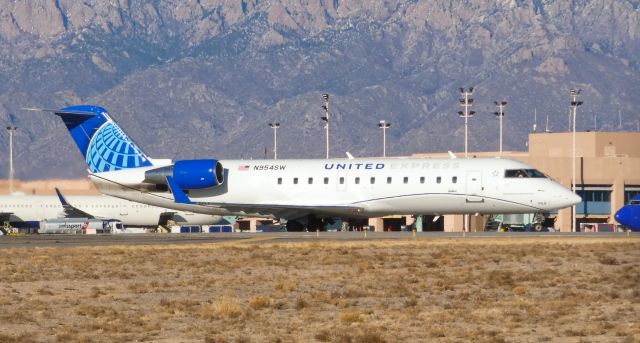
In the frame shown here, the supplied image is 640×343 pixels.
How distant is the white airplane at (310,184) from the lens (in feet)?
235

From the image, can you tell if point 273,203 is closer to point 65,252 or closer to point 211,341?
point 65,252

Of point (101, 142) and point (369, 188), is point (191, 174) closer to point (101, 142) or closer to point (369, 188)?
point (101, 142)

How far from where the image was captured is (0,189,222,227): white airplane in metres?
115

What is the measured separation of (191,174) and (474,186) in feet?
46.5

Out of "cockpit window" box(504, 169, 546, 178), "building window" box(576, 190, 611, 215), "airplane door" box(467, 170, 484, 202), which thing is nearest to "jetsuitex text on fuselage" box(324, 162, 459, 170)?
"airplane door" box(467, 170, 484, 202)

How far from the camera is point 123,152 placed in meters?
78.2

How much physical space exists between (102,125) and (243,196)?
817 cm

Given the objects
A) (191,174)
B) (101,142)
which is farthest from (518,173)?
(101,142)

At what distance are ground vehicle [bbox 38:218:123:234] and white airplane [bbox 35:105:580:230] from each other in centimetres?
2139

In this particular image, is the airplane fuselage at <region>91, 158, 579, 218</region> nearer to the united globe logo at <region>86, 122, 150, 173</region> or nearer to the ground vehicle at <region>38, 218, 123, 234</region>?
the united globe logo at <region>86, 122, 150, 173</region>

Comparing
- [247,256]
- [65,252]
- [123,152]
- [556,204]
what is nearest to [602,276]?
[247,256]

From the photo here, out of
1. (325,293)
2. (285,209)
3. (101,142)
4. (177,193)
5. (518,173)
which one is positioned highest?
(101,142)

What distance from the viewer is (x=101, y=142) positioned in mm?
78438

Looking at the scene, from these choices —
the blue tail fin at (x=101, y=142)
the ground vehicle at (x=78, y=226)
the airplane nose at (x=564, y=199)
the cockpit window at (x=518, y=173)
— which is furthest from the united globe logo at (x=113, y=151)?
the ground vehicle at (x=78, y=226)
